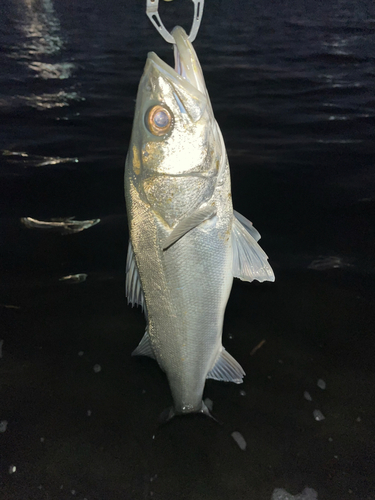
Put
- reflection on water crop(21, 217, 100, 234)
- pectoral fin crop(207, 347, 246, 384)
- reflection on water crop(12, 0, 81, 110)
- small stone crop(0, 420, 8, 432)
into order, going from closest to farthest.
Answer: pectoral fin crop(207, 347, 246, 384)
small stone crop(0, 420, 8, 432)
reflection on water crop(21, 217, 100, 234)
reflection on water crop(12, 0, 81, 110)

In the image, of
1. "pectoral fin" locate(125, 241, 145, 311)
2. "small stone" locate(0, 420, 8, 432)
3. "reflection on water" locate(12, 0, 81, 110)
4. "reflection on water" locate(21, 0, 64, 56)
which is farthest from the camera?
"reflection on water" locate(21, 0, 64, 56)

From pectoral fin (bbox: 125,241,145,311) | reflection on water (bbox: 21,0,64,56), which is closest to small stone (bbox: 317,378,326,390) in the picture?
pectoral fin (bbox: 125,241,145,311)

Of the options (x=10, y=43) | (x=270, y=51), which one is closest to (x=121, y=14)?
(x=10, y=43)

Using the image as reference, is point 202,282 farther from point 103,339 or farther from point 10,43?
point 10,43

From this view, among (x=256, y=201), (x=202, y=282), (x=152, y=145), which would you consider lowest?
(x=256, y=201)

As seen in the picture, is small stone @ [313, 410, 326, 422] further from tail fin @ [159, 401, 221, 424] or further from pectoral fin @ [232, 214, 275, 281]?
pectoral fin @ [232, 214, 275, 281]

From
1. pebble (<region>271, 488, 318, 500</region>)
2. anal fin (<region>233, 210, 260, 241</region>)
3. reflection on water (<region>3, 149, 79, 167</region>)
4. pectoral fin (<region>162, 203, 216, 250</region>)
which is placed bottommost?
pebble (<region>271, 488, 318, 500</region>)

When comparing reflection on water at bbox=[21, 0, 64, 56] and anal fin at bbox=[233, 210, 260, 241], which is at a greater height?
reflection on water at bbox=[21, 0, 64, 56]
